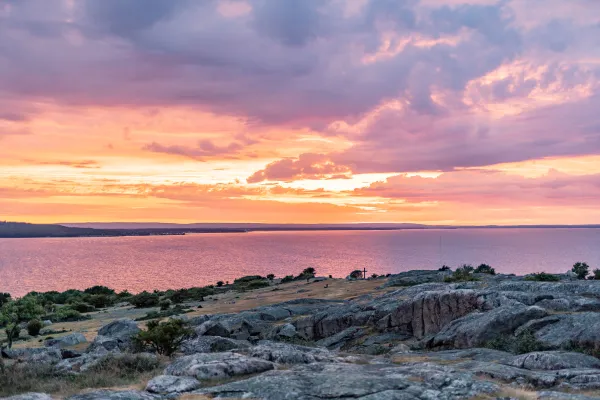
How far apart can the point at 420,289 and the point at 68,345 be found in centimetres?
2952

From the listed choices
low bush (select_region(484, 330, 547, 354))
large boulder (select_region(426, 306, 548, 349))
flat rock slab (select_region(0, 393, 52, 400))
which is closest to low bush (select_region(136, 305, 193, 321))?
large boulder (select_region(426, 306, 548, 349))

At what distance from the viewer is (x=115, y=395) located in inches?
582

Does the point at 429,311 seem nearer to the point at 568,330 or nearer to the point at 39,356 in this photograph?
the point at 568,330

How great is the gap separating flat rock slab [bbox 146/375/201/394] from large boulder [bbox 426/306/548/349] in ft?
51.8

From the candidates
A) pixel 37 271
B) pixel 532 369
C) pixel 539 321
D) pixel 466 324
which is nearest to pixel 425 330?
pixel 466 324

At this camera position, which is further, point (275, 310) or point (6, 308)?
point (275, 310)

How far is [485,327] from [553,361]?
25.5 feet

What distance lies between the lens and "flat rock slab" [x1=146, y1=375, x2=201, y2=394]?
15.9 metres

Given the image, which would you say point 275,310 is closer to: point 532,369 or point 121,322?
point 121,322

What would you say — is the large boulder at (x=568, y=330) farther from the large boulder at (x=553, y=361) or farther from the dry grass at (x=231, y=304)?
the dry grass at (x=231, y=304)

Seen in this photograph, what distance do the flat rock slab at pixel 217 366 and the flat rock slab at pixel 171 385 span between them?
0.81 metres

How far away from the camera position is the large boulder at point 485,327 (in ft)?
85.5

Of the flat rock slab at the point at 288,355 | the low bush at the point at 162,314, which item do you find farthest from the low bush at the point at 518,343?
the low bush at the point at 162,314

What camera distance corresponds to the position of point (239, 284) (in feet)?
331
